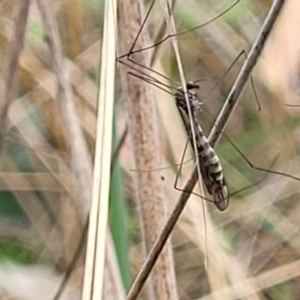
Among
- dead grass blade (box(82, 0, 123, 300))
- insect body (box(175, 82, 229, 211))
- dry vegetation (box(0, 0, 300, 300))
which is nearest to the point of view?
dead grass blade (box(82, 0, 123, 300))

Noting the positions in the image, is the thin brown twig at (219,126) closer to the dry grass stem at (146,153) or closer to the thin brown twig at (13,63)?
the dry grass stem at (146,153)

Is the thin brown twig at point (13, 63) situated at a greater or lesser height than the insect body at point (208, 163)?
greater

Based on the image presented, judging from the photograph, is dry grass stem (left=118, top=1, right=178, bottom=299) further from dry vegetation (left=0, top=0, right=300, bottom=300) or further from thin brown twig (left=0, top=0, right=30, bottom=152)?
dry vegetation (left=0, top=0, right=300, bottom=300)

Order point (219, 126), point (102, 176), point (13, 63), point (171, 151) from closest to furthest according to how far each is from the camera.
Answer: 1. point (102, 176)
2. point (219, 126)
3. point (13, 63)
4. point (171, 151)

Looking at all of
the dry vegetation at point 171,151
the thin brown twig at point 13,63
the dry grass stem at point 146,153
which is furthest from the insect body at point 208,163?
the dry vegetation at point 171,151

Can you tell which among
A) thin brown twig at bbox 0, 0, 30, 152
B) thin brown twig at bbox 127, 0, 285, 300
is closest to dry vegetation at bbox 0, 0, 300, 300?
thin brown twig at bbox 0, 0, 30, 152

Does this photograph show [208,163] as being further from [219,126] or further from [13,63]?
[13,63]

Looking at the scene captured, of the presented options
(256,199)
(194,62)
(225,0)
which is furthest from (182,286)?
(225,0)

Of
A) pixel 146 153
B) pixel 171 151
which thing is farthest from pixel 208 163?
pixel 171 151

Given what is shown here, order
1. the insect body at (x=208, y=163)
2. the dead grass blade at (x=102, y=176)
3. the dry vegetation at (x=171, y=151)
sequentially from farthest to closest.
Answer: the dry vegetation at (x=171, y=151) → the insect body at (x=208, y=163) → the dead grass blade at (x=102, y=176)

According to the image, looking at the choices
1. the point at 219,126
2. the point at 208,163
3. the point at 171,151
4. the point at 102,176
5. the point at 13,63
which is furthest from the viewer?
the point at 171,151

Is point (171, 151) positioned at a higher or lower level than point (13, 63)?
lower

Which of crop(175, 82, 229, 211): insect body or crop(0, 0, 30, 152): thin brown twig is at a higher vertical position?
crop(0, 0, 30, 152): thin brown twig
